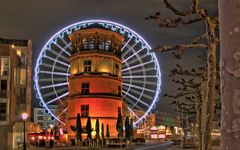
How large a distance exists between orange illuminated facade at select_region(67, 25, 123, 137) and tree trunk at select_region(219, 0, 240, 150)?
94.4m

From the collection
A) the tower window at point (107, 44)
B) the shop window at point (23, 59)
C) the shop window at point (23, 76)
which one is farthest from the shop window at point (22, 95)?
the tower window at point (107, 44)

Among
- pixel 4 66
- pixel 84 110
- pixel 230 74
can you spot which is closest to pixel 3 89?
pixel 4 66

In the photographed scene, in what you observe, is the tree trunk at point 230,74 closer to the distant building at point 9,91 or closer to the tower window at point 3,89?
the distant building at point 9,91

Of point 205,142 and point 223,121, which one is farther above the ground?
point 223,121

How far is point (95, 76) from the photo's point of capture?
9938cm

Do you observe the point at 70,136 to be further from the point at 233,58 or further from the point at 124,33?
the point at 233,58

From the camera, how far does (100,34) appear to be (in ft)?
326

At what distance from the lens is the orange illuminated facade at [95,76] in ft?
324

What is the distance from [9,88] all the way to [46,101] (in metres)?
18.7

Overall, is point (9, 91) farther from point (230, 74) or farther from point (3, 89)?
point (230, 74)

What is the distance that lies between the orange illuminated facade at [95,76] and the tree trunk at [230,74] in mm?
94356

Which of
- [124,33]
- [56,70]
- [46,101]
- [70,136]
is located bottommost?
[70,136]

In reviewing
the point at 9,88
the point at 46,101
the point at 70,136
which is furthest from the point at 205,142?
the point at 70,136

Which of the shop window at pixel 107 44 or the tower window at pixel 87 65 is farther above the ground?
the shop window at pixel 107 44
